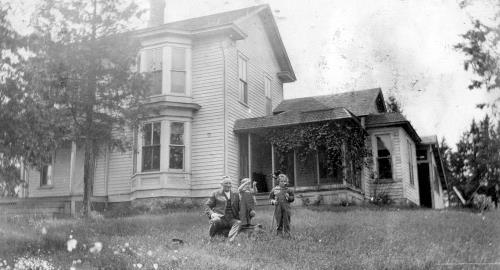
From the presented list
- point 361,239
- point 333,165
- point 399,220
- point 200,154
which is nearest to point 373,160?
point 333,165

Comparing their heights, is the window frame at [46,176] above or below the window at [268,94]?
below

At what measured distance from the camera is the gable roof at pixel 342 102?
24.8 m

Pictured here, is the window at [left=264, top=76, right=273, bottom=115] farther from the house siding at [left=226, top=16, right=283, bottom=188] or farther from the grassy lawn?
the grassy lawn

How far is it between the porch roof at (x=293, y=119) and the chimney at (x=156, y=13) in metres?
6.12

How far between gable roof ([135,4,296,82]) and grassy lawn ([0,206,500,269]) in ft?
25.6

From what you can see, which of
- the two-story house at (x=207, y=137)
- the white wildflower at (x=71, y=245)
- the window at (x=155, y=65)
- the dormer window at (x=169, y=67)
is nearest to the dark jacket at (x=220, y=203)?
the white wildflower at (x=71, y=245)

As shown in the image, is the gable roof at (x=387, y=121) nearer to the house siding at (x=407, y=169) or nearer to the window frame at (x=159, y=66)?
the house siding at (x=407, y=169)

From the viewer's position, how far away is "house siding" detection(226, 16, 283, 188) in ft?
72.1

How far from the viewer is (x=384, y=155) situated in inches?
945

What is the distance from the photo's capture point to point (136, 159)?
71.9 ft

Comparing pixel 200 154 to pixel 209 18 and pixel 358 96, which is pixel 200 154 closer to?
pixel 209 18

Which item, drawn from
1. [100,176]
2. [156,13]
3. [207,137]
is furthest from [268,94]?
[100,176]

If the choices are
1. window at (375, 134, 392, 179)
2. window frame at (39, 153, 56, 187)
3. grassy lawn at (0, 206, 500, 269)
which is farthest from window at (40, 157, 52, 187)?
window at (375, 134, 392, 179)

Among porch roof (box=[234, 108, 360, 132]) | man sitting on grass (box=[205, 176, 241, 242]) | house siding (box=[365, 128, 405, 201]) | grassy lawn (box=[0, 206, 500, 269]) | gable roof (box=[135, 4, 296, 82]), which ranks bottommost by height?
grassy lawn (box=[0, 206, 500, 269])
